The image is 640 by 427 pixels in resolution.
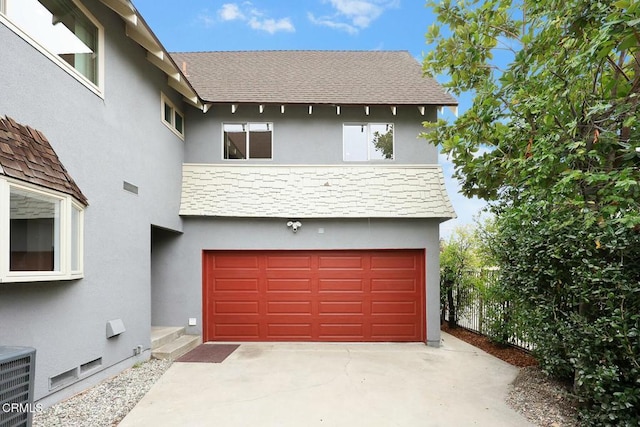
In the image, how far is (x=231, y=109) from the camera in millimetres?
8445

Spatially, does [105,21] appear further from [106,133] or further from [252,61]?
[252,61]

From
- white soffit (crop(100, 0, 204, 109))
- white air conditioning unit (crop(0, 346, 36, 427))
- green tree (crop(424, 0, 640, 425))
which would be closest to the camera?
white air conditioning unit (crop(0, 346, 36, 427))

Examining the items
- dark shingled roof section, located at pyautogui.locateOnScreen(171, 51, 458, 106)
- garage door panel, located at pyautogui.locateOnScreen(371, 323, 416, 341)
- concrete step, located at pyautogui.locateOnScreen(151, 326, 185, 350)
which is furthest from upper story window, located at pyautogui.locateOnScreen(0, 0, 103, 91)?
garage door panel, located at pyautogui.locateOnScreen(371, 323, 416, 341)

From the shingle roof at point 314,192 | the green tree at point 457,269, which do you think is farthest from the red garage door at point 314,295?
the green tree at point 457,269

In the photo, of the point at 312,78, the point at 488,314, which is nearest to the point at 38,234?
the point at 312,78

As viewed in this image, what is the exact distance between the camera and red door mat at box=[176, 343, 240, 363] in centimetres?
663

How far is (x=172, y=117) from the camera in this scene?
7.83m

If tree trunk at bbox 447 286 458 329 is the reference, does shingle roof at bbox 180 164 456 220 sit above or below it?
above

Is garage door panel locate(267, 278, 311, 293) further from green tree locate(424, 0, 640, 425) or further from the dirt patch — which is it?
green tree locate(424, 0, 640, 425)

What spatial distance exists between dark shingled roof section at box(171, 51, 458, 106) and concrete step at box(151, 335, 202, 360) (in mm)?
5391

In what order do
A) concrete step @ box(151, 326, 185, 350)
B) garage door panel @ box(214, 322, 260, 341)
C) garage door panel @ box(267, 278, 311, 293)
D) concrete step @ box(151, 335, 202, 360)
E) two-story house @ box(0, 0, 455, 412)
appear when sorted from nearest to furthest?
concrete step @ box(151, 335, 202, 360)
concrete step @ box(151, 326, 185, 350)
two-story house @ box(0, 0, 455, 412)
garage door panel @ box(214, 322, 260, 341)
garage door panel @ box(267, 278, 311, 293)

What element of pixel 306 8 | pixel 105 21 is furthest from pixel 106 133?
pixel 306 8

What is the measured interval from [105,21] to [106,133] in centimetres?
170

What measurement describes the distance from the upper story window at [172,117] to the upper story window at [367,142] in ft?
12.9
